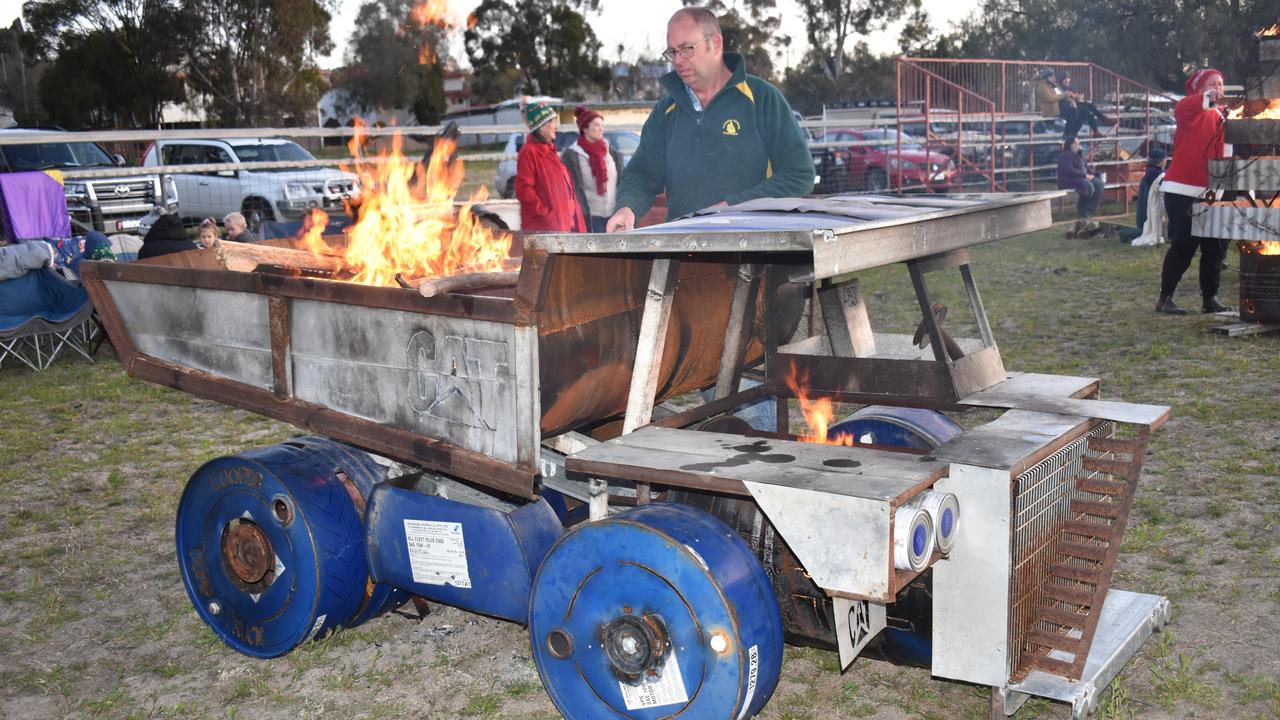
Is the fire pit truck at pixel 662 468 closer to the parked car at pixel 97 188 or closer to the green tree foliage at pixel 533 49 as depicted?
the parked car at pixel 97 188

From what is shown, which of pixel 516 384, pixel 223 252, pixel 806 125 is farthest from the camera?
pixel 806 125

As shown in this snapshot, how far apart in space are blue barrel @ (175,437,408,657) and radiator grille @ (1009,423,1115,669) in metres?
2.40

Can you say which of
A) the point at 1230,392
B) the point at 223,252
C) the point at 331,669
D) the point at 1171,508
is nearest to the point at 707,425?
the point at 331,669

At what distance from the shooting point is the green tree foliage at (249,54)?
171 feet

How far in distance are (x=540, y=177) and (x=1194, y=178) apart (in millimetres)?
5926

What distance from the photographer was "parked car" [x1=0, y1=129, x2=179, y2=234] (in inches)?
576

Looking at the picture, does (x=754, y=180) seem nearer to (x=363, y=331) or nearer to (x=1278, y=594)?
(x=363, y=331)

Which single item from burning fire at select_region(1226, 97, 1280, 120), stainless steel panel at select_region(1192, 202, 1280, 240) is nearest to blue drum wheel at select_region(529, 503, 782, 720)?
stainless steel panel at select_region(1192, 202, 1280, 240)

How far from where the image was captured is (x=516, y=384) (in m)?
3.47

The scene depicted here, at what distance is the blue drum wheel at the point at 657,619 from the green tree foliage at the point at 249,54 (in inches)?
2071

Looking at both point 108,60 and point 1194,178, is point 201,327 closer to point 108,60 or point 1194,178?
point 1194,178

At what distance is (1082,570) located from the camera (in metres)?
3.44

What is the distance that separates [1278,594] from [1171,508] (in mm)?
1020

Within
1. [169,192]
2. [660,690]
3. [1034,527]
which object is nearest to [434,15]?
[660,690]
